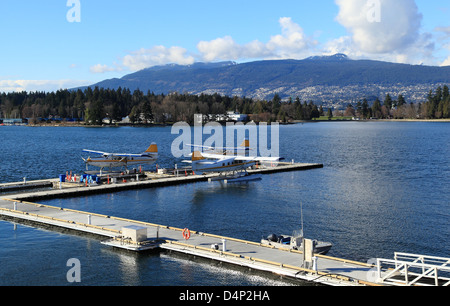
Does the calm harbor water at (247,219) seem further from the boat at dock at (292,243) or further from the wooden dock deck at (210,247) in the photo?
the boat at dock at (292,243)

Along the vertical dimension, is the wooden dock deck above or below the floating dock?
below

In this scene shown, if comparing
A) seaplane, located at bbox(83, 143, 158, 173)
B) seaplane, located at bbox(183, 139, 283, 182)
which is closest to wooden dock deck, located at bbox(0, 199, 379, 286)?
seaplane, located at bbox(183, 139, 283, 182)

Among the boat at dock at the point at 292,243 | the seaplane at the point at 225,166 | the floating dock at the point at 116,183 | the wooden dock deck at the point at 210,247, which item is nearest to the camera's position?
the wooden dock deck at the point at 210,247

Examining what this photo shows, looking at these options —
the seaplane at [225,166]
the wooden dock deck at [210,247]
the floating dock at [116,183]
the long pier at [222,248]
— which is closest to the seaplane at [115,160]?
the floating dock at [116,183]

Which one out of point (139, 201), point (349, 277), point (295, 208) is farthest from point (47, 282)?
point (295, 208)

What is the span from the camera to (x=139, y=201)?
126ft

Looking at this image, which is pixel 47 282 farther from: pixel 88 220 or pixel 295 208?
pixel 295 208

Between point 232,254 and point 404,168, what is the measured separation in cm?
4909

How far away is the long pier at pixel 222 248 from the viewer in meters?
19.1

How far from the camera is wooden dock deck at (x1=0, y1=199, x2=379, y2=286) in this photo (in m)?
19.8

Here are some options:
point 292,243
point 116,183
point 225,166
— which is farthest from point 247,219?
point 225,166

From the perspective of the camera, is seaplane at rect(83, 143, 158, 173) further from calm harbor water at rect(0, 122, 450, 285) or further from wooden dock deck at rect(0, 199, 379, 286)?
wooden dock deck at rect(0, 199, 379, 286)


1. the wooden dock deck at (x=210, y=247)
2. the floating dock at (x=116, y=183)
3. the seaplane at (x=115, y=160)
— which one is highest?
the seaplane at (x=115, y=160)
